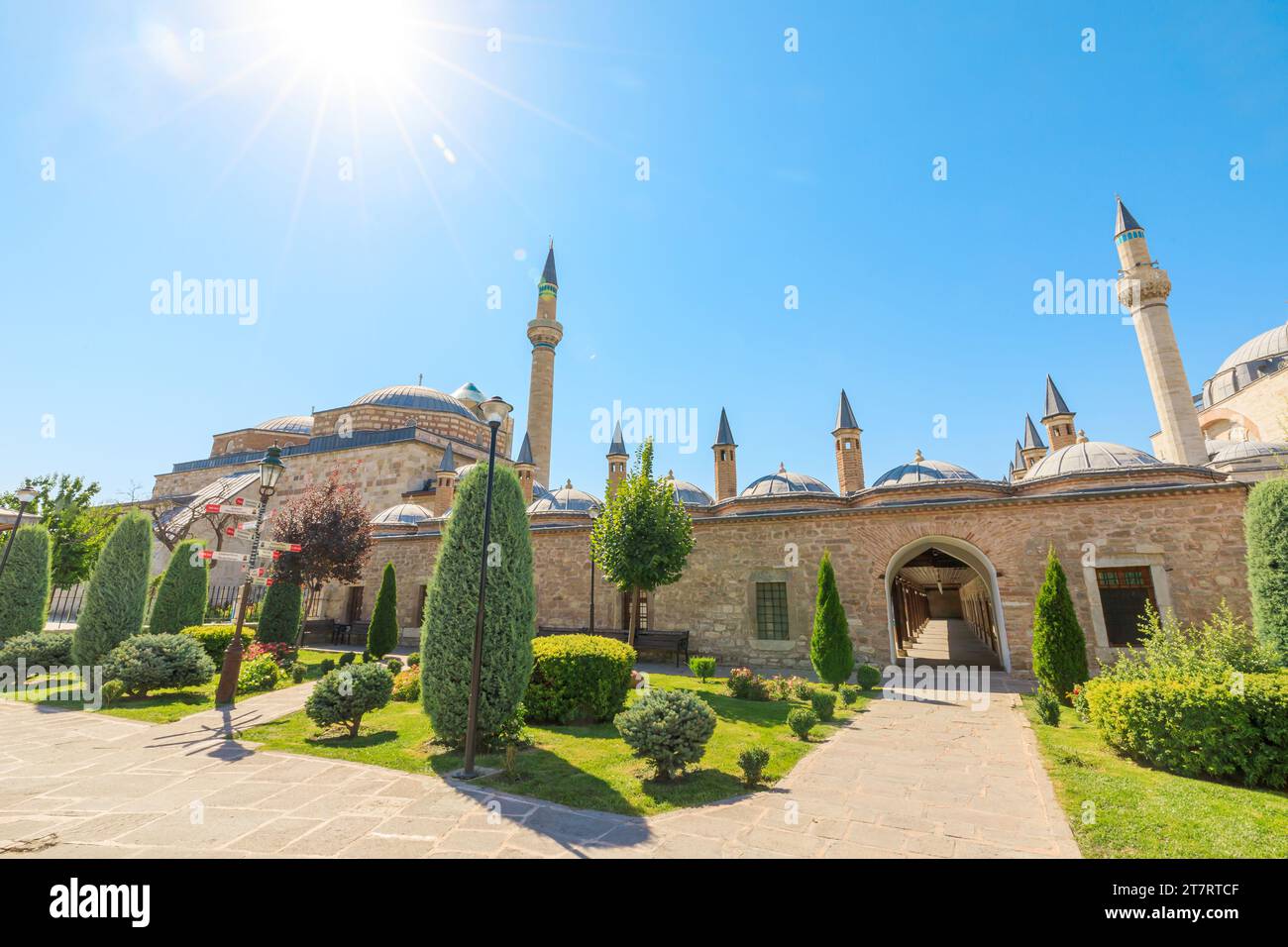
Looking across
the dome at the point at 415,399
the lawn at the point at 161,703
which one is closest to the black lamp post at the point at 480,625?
the lawn at the point at 161,703

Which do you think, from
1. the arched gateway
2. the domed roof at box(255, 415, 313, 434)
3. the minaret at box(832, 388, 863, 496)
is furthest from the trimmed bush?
the domed roof at box(255, 415, 313, 434)

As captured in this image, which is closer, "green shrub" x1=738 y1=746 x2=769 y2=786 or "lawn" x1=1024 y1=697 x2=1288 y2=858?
"lawn" x1=1024 y1=697 x2=1288 y2=858

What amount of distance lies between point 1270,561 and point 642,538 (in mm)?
11777

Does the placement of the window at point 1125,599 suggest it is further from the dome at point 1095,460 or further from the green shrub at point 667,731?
the green shrub at point 667,731

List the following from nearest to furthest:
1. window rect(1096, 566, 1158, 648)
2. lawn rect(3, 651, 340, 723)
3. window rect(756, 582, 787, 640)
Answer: lawn rect(3, 651, 340, 723) < window rect(1096, 566, 1158, 648) < window rect(756, 582, 787, 640)

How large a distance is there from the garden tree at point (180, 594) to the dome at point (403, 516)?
1019cm

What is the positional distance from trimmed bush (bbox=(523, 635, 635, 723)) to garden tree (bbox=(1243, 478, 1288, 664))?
1076 cm

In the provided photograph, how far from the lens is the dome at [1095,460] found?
15461 mm

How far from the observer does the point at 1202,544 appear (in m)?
13.5

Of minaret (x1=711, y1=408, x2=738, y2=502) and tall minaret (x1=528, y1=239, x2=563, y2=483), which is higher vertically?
tall minaret (x1=528, y1=239, x2=563, y2=483)

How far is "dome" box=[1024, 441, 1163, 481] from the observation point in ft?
50.7

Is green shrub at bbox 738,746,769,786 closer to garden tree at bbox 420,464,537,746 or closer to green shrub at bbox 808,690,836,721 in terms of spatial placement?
garden tree at bbox 420,464,537,746
